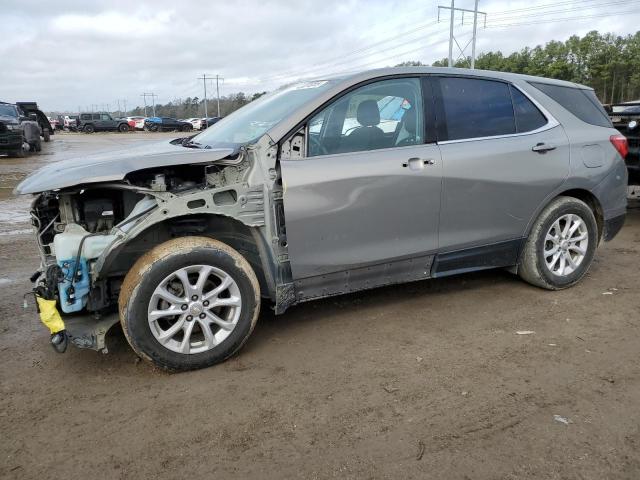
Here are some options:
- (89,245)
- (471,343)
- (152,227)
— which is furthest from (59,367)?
(471,343)

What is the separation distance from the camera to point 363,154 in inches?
136

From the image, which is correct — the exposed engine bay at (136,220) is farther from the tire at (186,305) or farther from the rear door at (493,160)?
the rear door at (493,160)

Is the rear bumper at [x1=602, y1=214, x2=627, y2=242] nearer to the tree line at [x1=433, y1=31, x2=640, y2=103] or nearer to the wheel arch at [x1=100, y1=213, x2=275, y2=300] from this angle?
the wheel arch at [x1=100, y1=213, x2=275, y2=300]

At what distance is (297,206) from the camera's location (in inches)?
128

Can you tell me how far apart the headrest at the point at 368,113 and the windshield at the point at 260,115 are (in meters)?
0.27

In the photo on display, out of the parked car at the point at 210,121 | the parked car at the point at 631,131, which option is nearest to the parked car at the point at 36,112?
the parked car at the point at 210,121

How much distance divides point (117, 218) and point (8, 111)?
18154mm

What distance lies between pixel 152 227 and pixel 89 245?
0.39 meters

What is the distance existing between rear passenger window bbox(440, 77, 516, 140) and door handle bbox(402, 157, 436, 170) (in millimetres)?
284

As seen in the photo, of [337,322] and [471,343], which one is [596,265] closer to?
[471,343]

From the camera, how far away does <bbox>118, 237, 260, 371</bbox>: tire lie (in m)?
3.00

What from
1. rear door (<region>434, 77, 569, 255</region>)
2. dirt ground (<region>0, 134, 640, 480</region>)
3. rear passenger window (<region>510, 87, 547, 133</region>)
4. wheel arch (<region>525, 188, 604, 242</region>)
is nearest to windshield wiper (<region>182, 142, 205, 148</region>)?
dirt ground (<region>0, 134, 640, 480</region>)

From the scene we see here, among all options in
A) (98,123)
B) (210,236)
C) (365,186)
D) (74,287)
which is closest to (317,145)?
(365,186)

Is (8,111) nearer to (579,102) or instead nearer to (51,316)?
(51,316)
